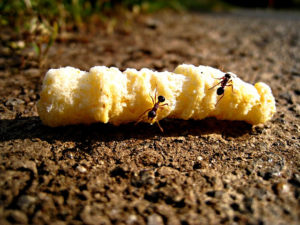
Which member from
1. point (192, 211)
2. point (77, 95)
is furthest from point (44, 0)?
point (192, 211)

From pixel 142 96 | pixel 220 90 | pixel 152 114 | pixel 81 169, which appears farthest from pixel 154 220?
pixel 220 90

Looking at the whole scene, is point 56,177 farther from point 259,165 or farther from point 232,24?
point 232,24

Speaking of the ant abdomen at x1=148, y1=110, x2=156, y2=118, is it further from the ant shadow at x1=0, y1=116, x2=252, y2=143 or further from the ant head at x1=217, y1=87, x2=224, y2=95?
the ant head at x1=217, y1=87, x2=224, y2=95

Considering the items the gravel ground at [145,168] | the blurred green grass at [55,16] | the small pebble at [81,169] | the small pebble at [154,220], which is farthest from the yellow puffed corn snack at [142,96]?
the blurred green grass at [55,16]

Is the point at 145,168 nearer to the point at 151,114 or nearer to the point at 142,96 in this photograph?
the point at 151,114

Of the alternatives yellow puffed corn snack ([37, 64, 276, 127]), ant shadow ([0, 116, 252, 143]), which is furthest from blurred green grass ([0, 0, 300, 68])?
yellow puffed corn snack ([37, 64, 276, 127])
